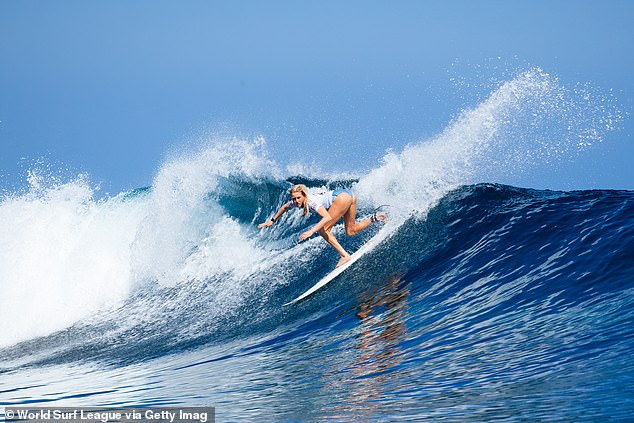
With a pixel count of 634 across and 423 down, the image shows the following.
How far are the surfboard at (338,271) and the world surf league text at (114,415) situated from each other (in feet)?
11.8

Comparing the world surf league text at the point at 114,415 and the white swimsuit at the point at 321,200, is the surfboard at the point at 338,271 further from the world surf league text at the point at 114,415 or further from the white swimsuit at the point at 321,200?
the world surf league text at the point at 114,415

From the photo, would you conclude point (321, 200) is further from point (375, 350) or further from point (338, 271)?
point (375, 350)

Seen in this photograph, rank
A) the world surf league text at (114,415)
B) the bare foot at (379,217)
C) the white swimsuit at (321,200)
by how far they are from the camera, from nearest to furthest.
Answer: the world surf league text at (114,415) < the white swimsuit at (321,200) < the bare foot at (379,217)

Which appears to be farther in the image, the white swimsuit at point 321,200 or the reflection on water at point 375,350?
the white swimsuit at point 321,200

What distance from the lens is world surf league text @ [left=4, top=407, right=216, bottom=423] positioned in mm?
4766

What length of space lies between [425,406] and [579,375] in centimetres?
102

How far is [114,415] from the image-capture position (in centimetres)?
506

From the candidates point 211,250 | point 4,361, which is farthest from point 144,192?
point 4,361

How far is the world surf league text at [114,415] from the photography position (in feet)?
15.6

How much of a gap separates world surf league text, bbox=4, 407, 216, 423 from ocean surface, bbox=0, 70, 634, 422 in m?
0.19


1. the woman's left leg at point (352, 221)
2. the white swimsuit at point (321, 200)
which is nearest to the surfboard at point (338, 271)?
the woman's left leg at point (352, 221)

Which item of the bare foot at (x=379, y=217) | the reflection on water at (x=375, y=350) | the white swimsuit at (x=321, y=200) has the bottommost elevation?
the reflection on water at (x=375, y=350)

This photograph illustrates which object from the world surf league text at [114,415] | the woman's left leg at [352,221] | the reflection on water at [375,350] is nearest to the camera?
the reflection on water at [375,350]

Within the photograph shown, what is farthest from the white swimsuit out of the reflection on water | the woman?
the reflection on water
